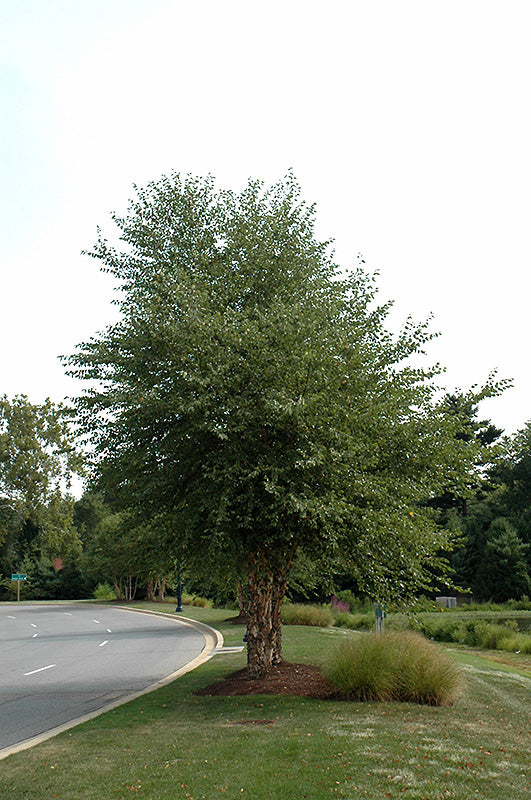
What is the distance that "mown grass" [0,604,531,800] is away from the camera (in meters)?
6.61

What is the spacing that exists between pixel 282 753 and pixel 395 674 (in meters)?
3.73

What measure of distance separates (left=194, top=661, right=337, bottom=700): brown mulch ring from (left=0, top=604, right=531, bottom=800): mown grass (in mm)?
514

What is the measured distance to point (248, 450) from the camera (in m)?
12.0

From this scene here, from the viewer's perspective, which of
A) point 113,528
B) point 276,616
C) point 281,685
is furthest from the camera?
point 113,528

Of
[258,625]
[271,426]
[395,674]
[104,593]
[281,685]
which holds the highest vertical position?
[271,426]

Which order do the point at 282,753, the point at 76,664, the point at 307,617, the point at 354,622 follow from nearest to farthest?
the point at 282,753
the point at 76,664
the point at 307,617
the point at 354,622

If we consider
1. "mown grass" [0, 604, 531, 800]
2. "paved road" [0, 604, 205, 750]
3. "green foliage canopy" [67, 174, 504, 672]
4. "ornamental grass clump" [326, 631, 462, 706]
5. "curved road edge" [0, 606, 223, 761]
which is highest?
"green foliage canopy" [67, 174, 504, 672]

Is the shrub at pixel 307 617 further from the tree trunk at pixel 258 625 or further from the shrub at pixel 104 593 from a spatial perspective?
the shrub at pixel 104 593

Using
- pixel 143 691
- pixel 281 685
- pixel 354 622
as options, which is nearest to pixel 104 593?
pixel 354 622

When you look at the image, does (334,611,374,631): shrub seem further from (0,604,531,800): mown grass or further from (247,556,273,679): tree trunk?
(0,604,531,800): mown grass

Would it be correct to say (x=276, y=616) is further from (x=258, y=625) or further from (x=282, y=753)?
(x=282, y=753)

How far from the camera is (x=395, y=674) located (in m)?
10.9

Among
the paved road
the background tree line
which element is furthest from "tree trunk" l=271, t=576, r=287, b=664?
the background tree line

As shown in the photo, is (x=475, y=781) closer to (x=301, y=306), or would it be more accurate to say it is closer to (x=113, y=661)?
(x=301, y=306)
